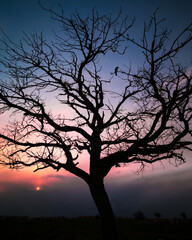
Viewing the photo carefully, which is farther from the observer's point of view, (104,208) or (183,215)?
(183,215)

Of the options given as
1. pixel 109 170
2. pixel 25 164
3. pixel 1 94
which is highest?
pixel 1 94

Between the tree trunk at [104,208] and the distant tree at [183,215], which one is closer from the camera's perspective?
the tree trunk at [104,208]

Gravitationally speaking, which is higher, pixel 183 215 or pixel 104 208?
pixel 104 208

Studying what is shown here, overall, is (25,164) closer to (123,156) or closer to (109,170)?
(109,170)

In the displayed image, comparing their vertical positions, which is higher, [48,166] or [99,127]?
[99,127]

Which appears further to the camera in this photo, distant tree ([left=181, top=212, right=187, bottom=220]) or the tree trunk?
distant tree ([left=181, top=212, right=187, bottom=220])

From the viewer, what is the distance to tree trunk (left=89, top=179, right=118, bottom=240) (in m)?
5.41

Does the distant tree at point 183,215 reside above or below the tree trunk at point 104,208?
below

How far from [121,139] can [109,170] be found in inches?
48.8

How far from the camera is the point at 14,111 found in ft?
21.9

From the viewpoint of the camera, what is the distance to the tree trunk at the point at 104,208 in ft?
17.7

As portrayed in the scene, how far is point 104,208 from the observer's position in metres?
5.60

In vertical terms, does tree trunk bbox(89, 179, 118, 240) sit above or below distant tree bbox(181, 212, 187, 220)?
above

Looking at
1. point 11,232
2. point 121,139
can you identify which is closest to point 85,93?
point 121,139
